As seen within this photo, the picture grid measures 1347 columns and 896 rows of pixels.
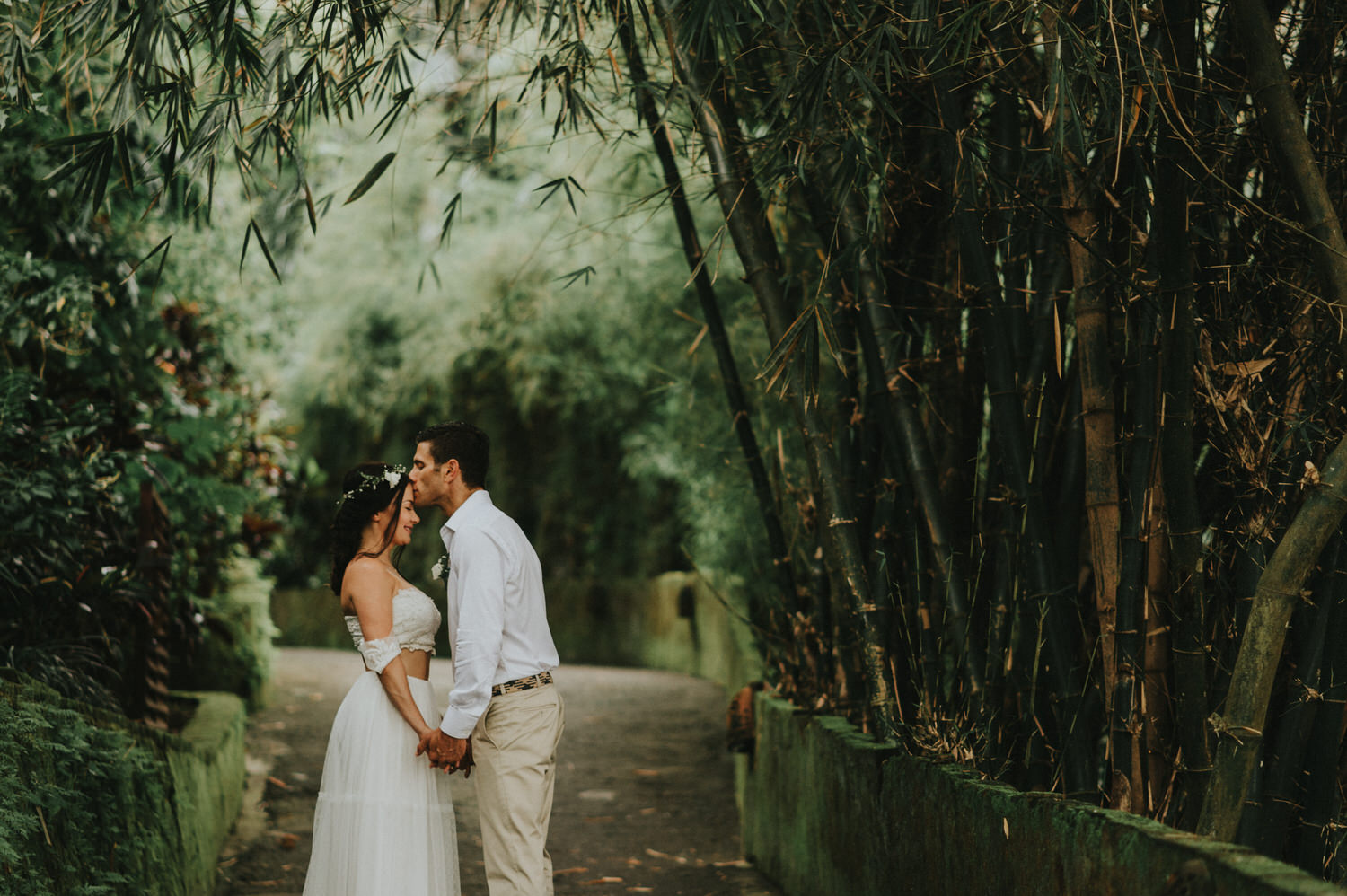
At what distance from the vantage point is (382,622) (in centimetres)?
350

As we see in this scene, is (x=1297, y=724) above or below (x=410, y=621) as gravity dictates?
below

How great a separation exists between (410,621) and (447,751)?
42 centimetres

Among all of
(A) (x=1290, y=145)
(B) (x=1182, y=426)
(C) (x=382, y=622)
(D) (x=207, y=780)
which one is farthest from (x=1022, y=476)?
(D) (x=207, y=780)

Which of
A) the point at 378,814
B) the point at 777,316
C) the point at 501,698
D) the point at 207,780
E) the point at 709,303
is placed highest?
the point at 709,303

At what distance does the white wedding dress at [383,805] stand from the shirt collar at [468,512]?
13.7 inches

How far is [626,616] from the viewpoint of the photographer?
13.2 metres

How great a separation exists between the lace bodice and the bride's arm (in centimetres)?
3

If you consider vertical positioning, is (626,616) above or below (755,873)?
above

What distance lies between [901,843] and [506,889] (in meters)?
1.11

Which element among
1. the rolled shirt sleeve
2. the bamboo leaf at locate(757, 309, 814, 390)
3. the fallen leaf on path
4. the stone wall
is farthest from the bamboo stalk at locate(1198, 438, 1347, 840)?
the fallen leaf on path

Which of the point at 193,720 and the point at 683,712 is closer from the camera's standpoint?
the point at 193,720

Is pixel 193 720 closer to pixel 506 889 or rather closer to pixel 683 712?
pixel 506 889

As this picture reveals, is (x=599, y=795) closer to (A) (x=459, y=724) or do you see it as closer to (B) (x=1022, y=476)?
(A) (x=459, y=724)

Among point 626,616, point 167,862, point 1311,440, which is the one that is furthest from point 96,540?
point 626,616
